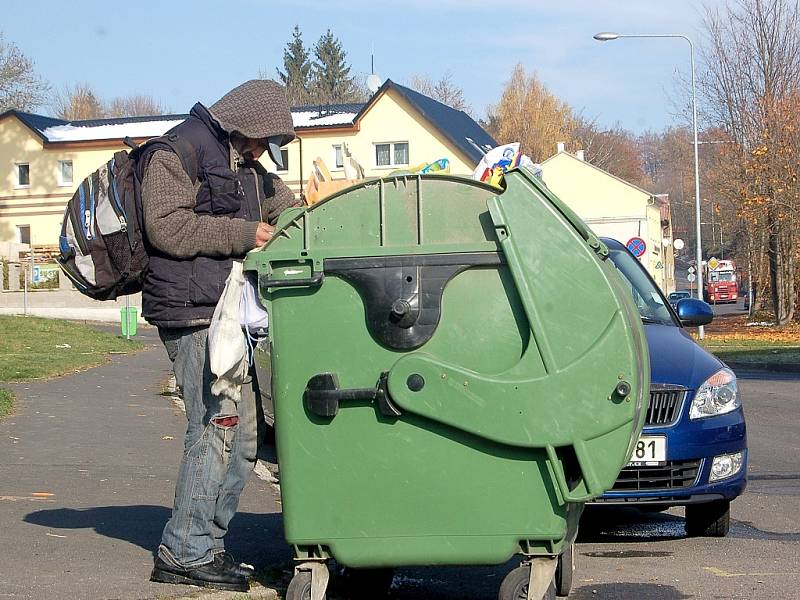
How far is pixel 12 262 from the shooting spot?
47.2m

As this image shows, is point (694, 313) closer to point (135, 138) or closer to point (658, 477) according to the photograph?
point (658, 477)

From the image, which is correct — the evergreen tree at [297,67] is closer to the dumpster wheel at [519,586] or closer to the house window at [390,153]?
the house window at [390,153]

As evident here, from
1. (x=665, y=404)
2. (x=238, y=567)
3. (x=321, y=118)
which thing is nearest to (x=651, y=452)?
(x=665, y=404)

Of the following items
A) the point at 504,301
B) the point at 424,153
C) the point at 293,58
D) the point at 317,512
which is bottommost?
the point at 317,512

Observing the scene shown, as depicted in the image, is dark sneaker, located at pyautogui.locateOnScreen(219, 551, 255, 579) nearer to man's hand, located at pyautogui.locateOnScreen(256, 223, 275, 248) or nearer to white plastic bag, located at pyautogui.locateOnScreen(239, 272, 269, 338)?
white plastic bag, located at pyautogui.locateOnScreen(239, 272, 269, 338)

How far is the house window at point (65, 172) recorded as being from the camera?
207 feet

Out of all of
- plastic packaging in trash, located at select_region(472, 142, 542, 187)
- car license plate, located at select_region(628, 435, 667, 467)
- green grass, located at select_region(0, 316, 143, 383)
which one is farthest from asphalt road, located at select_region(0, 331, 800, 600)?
green grass, located at select_region(0, 316, 143, 383)

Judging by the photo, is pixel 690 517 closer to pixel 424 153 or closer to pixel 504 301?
pixel 504 301

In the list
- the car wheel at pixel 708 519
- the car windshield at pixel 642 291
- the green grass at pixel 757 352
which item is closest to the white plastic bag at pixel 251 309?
the car wheel at pixel 708 519

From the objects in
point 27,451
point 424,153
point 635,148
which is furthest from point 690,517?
point 635,148

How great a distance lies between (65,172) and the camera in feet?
208

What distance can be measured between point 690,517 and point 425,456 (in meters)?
3.36

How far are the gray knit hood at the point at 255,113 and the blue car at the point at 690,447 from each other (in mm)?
2820

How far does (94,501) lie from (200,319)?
2824 mm
